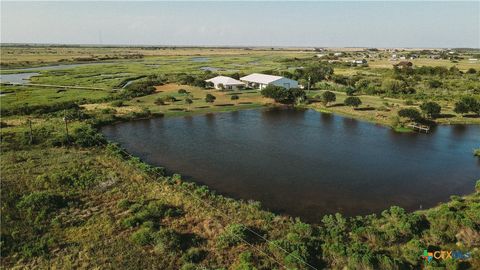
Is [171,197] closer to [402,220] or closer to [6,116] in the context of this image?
[402,220]

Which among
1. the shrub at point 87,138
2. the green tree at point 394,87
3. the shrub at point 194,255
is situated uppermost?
the green tree at point 394,87

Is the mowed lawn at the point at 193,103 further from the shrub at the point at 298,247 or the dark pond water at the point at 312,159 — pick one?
the shrub at the point at 298,247

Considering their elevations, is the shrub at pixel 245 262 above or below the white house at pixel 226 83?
below

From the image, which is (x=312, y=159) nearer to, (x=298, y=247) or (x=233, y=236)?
(x=298, y=247)

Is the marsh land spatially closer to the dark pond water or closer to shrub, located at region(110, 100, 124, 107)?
the dark pond water

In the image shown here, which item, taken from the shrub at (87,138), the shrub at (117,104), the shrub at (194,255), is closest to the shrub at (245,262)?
the shrub at (194,255)

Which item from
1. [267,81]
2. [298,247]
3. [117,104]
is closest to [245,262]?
[298,247]

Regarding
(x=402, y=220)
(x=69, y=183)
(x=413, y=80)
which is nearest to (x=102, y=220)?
(x=69, y=183)
